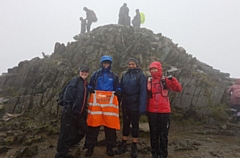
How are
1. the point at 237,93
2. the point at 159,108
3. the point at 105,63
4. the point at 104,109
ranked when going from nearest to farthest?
the point at 159,108, the point at 104,109, the point at 105,63, the point at 237,93

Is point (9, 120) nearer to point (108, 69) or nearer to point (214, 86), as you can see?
point (108, 69)

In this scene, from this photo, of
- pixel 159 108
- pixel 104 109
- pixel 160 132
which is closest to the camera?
pixel 159 108

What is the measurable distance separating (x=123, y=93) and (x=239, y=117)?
1120cm

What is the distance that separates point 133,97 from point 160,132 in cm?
166

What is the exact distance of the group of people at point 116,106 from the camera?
7.00m

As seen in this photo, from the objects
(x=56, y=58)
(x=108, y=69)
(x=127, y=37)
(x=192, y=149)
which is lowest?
(x=192, y=149)

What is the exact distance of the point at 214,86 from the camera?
1691 cm

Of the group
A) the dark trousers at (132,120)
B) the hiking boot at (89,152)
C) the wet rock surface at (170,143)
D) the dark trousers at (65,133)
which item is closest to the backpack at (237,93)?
the wet rock surface at (170,143)

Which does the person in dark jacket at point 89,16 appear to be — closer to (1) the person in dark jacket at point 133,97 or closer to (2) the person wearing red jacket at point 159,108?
(1) the person in dark jacket at point 133,97

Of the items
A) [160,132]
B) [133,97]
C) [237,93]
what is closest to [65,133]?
[133,97]

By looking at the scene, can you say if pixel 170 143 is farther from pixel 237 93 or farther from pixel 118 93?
pixel 237 93

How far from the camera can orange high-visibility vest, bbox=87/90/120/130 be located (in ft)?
24.3

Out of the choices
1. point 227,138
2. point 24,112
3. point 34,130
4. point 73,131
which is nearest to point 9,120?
point 24,112

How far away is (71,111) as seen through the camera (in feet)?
Answer: 22.7
